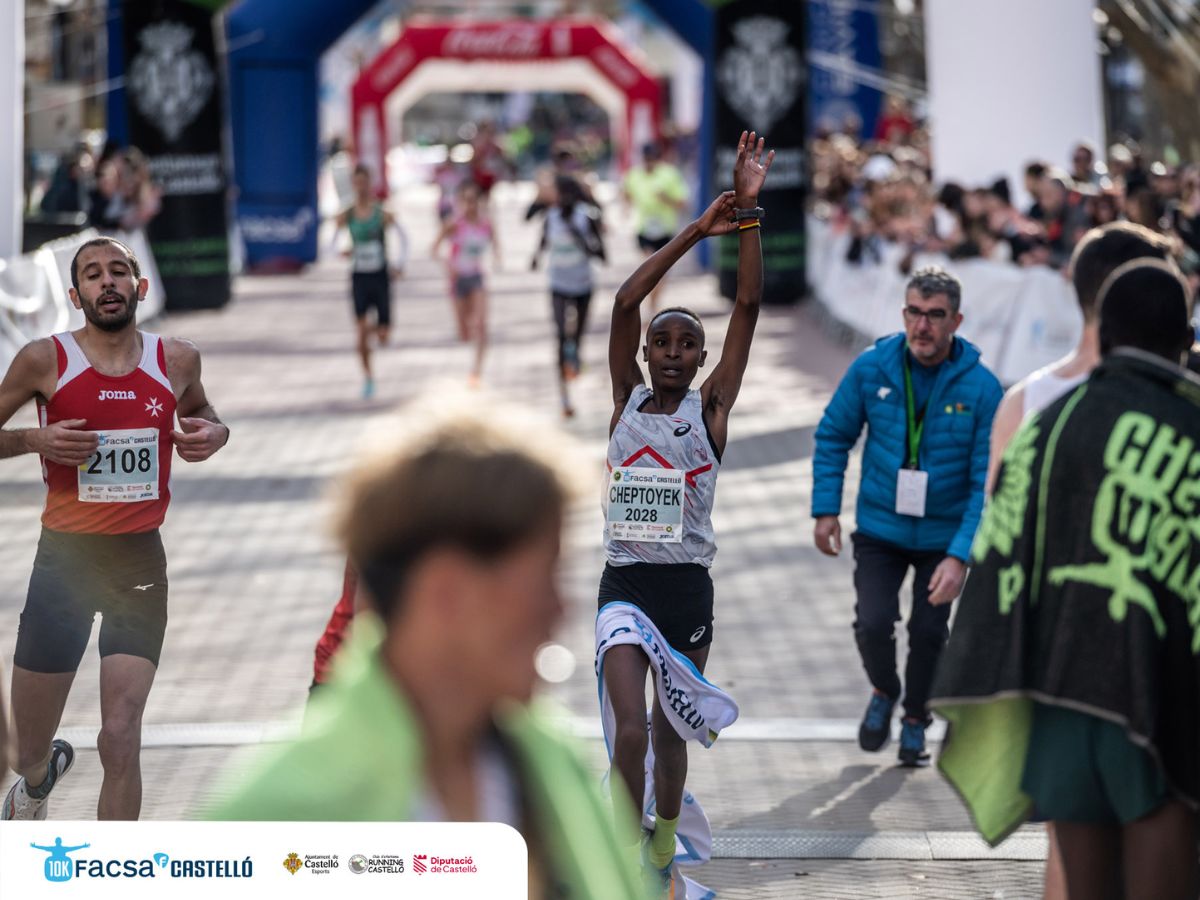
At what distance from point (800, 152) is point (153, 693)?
1561cm

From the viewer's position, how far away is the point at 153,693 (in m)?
7.33

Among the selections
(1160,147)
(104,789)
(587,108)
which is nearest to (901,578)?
(104,789)

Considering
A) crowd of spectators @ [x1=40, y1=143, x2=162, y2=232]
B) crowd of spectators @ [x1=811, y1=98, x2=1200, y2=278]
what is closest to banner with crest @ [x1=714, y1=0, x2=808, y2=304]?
crowd of spectators @ [x1=811, y1=98, x2=1200, y2=278]

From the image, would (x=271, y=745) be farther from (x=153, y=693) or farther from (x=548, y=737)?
(x=153, y=693)

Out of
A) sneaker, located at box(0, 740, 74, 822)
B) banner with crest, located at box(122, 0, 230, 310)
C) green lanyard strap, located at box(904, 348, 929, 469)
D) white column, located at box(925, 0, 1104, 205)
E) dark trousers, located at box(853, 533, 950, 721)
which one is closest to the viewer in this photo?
sneaker, located at box(0, 740, 74, 822)

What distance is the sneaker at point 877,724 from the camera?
652 cm

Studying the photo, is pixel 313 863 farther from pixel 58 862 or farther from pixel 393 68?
pixel 393 68

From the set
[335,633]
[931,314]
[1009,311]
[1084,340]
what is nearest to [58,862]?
[335,633]

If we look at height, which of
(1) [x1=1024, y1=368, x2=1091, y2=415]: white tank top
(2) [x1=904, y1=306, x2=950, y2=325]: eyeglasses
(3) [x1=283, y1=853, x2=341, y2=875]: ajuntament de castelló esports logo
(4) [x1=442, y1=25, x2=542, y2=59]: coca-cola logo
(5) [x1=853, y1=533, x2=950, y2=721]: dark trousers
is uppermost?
(4) [x1=442, y1=25, x2=542, y2=59]: coca-cola logo

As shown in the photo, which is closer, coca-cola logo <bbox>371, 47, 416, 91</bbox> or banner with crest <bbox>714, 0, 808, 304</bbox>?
banner with crest <bbox>714, 0, 808, 304</bbox>

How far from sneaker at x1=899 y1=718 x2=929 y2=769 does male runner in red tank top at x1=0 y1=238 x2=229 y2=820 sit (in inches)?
104

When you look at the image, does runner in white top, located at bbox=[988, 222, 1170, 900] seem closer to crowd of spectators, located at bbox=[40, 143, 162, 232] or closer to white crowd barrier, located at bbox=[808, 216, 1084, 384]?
white crowd barrier, located at bbox=[808, 216, 1084, 384]

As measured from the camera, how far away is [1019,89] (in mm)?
17219

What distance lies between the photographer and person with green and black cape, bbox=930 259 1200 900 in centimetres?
340
